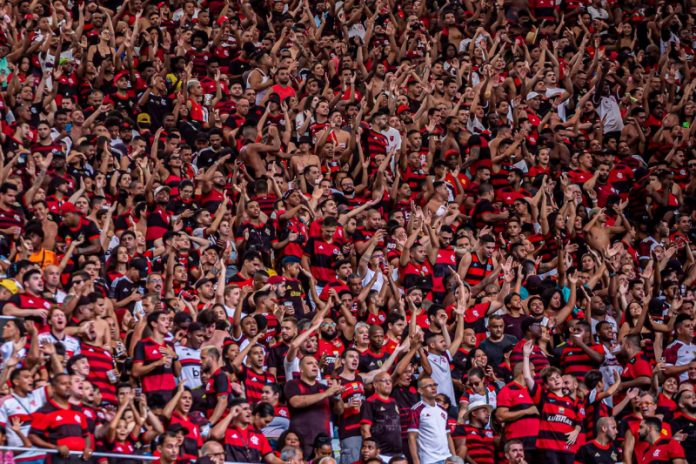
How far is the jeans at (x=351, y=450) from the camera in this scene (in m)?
12.9

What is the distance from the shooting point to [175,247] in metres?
15.2

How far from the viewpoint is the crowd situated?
12.8m

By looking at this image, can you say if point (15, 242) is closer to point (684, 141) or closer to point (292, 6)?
point (292, 6)

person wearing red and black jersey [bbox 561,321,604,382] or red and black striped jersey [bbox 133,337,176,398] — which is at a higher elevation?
red and black striped jersey [bbox 133,337,176,398]

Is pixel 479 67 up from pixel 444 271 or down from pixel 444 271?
up

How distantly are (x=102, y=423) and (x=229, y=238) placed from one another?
15.6 feet

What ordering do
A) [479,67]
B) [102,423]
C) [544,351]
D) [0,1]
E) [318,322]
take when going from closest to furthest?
[102,423] → [318,322] → [544,351] → [0,1] → [479,67]

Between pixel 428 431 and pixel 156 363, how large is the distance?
270 centimetres

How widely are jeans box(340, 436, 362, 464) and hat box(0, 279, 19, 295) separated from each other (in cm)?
341

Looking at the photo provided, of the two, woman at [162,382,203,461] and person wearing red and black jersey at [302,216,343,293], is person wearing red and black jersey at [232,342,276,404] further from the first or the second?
person wearing red and black jersey at [302,216,343,293]

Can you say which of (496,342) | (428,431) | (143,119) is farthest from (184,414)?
(143,119)

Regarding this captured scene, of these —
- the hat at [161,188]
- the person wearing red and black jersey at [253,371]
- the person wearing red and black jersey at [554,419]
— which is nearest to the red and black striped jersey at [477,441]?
the person wearing red and black jersey at [554,419]

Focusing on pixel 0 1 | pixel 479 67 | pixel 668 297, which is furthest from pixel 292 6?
pixel 668 297

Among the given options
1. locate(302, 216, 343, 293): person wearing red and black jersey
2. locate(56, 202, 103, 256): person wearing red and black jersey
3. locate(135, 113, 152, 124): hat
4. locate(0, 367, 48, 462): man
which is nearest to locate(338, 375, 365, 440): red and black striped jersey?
locate(302, 216, 343, 293): person wearing red and black jersey
